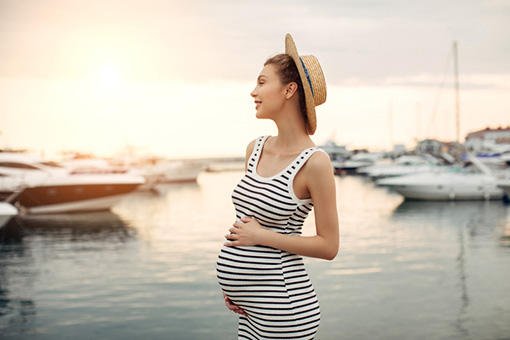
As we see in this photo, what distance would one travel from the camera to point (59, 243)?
50.5ft

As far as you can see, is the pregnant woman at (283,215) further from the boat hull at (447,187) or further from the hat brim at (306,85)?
the boat hull at (447,187)

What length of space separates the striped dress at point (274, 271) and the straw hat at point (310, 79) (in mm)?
161

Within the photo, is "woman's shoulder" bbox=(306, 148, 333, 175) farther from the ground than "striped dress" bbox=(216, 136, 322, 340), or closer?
farther from the ground

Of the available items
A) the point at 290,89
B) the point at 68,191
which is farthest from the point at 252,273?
the point at 68,191

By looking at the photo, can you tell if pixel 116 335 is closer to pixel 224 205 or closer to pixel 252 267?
pixel 252 267

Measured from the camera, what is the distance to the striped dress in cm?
187

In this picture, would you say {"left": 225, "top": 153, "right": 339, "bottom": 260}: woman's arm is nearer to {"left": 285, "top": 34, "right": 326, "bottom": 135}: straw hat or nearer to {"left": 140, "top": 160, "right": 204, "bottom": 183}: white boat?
{"left": 285, "top": 34, "right": 326, "bottom": 135}: straw hat

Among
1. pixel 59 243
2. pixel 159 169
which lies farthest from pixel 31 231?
pixel 159 169

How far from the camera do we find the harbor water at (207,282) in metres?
6.84

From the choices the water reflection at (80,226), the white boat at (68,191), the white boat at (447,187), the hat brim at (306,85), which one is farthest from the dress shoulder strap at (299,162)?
the white boat at (447,187)

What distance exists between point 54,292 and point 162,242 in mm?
6037

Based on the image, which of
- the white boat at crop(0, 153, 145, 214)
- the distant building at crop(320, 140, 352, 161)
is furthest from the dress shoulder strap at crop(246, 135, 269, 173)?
the distant building at crop(320, 140, 352, 161)

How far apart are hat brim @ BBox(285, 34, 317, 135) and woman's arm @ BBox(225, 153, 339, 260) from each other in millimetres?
165

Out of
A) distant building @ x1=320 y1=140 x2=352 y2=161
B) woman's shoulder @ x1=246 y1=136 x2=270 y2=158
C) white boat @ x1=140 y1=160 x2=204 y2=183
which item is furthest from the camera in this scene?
distant building @ x1=320 y1=140 x2=352 y2=161
